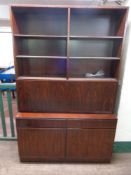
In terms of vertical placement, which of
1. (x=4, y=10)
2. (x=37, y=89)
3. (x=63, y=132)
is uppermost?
(x=4, y=10)

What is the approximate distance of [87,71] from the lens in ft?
7.06

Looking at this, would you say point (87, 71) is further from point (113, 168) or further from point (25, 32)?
point (113, 168)

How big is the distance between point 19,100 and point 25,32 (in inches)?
33.1

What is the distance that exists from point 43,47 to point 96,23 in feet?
2.32

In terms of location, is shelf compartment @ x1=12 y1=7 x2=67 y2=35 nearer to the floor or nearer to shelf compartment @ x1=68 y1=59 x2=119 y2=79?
shelf compartment @ x1=68 y1=59 x2=119 y2=79

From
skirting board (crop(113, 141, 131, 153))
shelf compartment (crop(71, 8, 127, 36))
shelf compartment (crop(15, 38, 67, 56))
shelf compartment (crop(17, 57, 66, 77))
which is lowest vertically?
skirting board (crop(113, 141, 131, 153))

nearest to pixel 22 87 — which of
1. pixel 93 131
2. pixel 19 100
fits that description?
pixel 19 100

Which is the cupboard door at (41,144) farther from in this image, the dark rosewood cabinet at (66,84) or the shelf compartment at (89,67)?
the shelf compartment at (89,67)

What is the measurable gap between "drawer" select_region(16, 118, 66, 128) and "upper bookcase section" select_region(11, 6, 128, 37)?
1.02 meters

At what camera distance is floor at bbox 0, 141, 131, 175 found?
Result: 2053 millimetres

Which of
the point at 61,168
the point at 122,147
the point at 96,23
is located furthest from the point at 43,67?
the point at 122,147

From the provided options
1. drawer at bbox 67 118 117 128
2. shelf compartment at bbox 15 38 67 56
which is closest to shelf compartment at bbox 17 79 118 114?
drawer at bbox 67 118 117 128

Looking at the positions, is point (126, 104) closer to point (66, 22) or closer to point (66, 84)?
point (66, 84)

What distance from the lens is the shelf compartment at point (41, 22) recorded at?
1.90 meters
